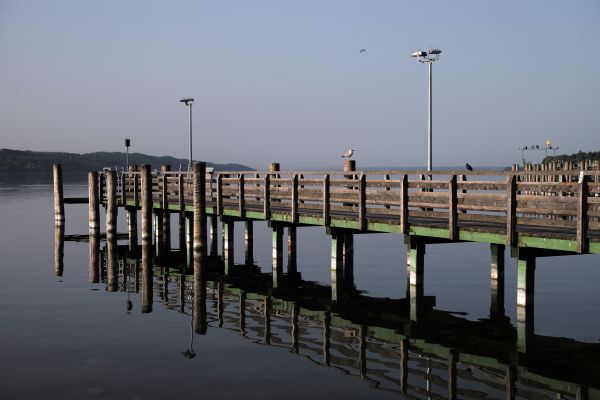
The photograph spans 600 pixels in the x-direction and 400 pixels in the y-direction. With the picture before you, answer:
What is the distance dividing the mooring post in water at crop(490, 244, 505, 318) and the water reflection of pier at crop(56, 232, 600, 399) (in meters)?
0.66

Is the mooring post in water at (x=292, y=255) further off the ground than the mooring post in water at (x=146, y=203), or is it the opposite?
the mooring post in water at (x=146, y=203)

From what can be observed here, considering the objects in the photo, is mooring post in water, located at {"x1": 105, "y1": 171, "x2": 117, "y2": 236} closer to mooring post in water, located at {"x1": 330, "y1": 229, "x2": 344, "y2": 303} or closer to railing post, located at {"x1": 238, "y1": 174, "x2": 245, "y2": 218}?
railing post, located at {"x1": 238, "y1": 174, "x2": 245, "y2": 218}

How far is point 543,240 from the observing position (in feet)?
50.6

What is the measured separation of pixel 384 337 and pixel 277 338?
7.65 ft

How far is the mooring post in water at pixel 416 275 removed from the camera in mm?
18688

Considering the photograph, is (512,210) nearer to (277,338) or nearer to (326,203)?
(277,338)

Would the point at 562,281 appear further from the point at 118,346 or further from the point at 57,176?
the point at 57,176

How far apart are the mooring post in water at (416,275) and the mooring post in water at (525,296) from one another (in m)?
2.80

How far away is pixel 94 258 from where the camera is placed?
31.5m

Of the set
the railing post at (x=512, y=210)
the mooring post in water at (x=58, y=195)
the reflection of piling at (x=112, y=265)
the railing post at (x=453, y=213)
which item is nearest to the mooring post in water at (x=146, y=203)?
the reflection of piling at (x=112, y=265)

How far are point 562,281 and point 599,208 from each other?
10.8 metres

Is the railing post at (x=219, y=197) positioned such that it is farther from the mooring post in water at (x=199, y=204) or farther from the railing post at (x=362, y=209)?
the railing post at (x=362, y=209)

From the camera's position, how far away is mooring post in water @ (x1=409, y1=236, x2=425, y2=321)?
61.3 feet

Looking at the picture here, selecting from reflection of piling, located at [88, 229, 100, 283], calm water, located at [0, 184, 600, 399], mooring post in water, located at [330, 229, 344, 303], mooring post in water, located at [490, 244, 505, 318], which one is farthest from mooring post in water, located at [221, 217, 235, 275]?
mooring post in water, located at [490, 244, 505, 318]
